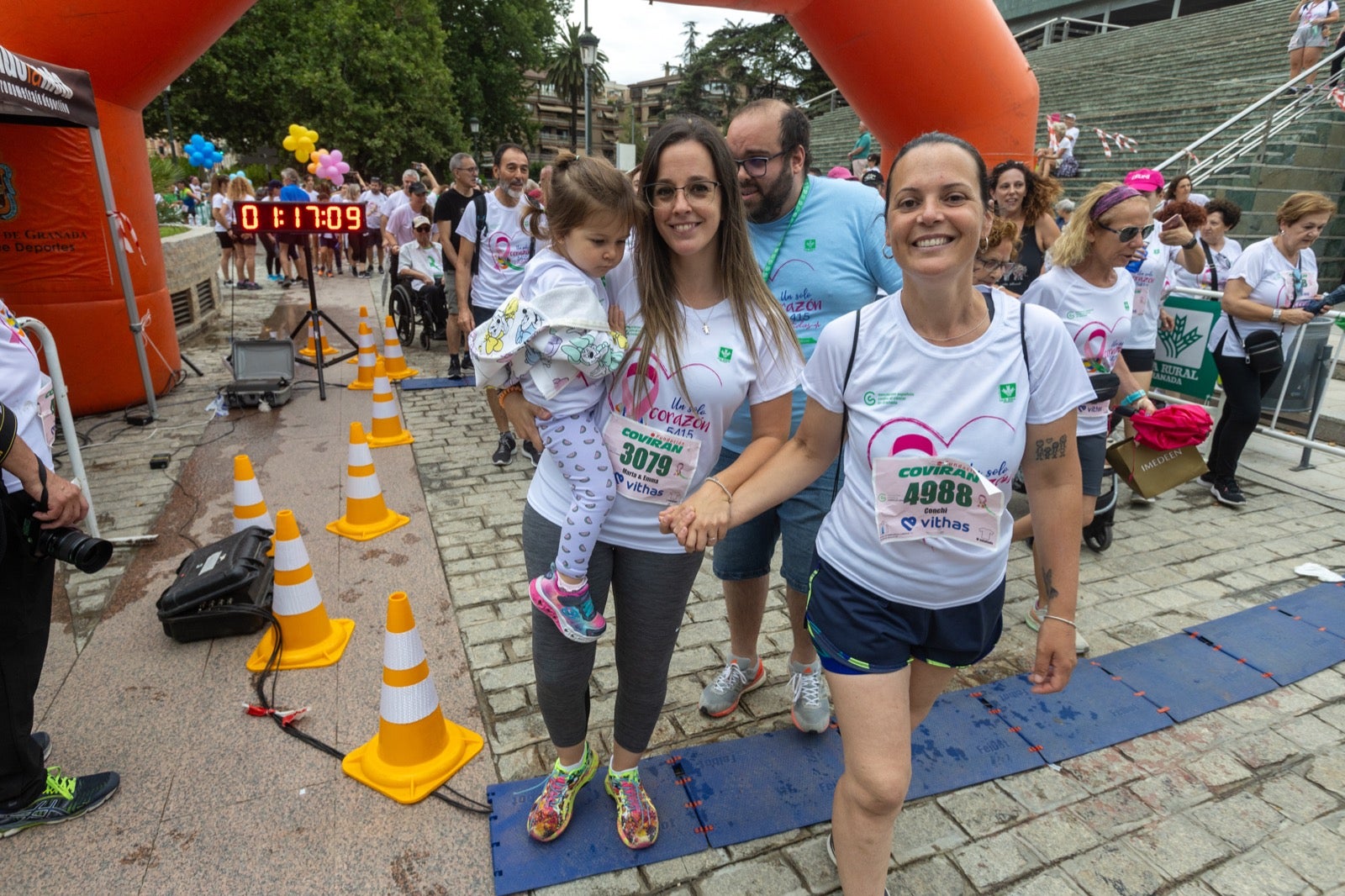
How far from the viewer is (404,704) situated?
2672 millimetres

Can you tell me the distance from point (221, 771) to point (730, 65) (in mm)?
56118

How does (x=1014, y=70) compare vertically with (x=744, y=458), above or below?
above

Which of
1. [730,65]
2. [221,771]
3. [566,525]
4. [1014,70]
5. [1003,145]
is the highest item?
[730,65]

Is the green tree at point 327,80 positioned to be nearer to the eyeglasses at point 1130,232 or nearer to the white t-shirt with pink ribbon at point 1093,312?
the white t-shirt with pink ribbon at point 1093,312

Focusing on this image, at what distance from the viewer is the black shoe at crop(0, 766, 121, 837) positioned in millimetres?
2428

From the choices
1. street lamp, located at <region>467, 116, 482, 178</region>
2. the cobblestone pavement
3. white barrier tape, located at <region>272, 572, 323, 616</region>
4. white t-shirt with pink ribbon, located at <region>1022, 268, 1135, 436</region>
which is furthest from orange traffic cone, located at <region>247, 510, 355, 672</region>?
street lamp, located at <region>467, 116, 482, 178</region>

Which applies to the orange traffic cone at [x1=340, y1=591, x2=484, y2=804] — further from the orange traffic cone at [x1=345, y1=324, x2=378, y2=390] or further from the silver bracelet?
the orange traffic cone at [x1=345, y1=324, x2=378, y2=390]

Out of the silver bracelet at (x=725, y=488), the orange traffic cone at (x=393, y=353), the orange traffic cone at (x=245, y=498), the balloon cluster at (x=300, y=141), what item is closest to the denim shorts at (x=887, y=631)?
the silver bracelet at (x=725, y=488)

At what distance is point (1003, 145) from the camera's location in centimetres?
533

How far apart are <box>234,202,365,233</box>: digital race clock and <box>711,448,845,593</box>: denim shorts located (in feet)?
21.3

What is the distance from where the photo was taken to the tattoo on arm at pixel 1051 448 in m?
1.88

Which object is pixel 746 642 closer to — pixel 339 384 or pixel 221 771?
pixel 221 771

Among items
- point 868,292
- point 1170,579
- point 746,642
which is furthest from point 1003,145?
point 746,642

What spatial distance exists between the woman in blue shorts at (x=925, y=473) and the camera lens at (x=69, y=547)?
1.86 meters
